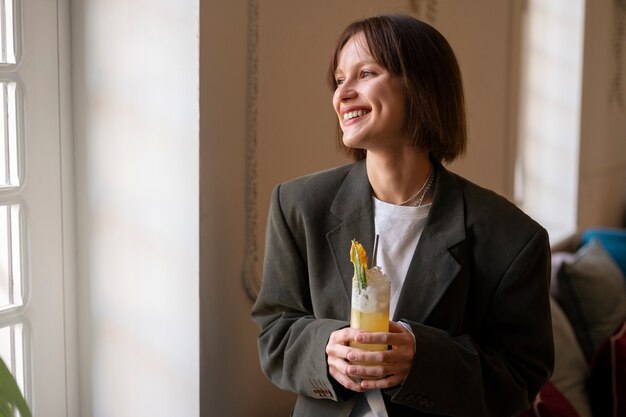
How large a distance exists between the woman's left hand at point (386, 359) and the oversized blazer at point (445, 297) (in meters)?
0.04

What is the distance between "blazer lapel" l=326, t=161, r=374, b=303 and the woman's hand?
0.15 meters

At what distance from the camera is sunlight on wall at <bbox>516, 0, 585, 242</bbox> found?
4.37 m

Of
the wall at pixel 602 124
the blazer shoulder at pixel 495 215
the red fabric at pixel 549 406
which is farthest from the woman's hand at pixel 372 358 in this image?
the wall at pixel 602 124

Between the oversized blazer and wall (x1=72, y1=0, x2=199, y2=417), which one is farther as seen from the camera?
wall (x1=72, y1=0, x2=199, y2=417)

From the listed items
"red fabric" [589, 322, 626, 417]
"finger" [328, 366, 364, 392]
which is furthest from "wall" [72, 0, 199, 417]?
"red fabric" [589, 322, 626, 417]

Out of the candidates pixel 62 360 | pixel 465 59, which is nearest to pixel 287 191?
pixel 62 360

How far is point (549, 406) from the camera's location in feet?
7.26

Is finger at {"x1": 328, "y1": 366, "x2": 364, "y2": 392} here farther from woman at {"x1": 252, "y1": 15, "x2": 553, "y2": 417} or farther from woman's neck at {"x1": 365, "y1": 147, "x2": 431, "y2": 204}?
woman's neck at {"x1": 365, "y1": 147, "x2": 431, "y2": 204}

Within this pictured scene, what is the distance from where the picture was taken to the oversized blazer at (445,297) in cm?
133

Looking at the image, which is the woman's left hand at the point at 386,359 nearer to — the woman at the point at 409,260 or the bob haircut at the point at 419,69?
the woman at the point at 409,260

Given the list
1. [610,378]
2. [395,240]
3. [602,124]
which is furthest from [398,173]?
[602,124]

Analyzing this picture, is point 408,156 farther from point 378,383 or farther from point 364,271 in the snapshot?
point 378,383

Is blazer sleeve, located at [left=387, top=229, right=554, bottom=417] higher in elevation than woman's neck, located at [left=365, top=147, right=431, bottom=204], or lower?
lower

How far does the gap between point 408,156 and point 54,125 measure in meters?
0.77
